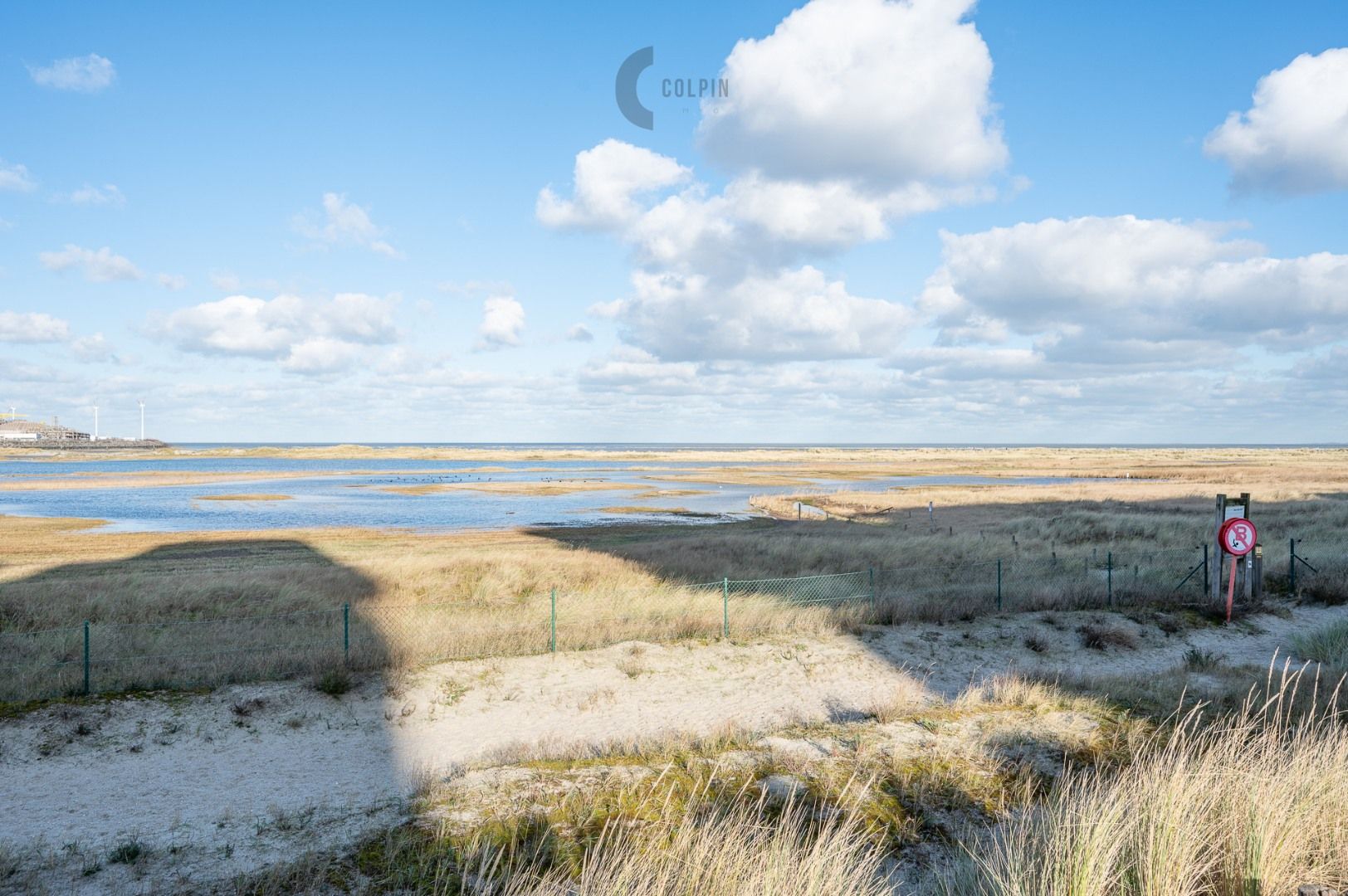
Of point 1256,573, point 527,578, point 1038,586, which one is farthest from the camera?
point 527,578

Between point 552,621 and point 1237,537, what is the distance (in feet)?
49.7

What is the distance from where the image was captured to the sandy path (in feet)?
27.1

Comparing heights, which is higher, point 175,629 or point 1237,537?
point 1237,537

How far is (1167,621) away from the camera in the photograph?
18062 mm

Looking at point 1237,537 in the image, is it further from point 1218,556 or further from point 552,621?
point 552,621

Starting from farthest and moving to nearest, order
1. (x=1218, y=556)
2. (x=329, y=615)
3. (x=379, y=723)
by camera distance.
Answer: (x=1218, y=556)
(x=329, y=615)
(x=379, y=723)

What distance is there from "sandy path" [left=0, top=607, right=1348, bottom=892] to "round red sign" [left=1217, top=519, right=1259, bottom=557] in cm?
162

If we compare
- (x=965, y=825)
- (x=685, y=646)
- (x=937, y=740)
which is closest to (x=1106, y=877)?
(x=965, y=825)

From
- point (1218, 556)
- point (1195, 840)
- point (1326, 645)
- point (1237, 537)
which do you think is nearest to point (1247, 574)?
point (1218, 556)

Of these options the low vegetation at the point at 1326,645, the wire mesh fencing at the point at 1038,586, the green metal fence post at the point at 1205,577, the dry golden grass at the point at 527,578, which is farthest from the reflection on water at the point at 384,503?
the low vegetation at the point at 1326,645

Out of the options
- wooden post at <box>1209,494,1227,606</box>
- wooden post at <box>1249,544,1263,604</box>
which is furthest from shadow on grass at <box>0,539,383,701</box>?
wooden post at <box>1249,544,1263,604</box>

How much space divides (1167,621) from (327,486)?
80.0 meters

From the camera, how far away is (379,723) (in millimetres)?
12344

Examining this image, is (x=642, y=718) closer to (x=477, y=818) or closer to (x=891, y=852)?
(x=477, y=818)
